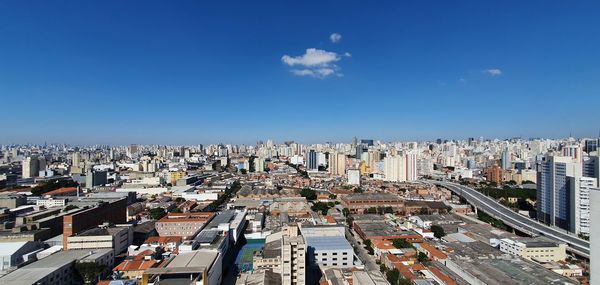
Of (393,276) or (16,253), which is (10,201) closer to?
(16,253)

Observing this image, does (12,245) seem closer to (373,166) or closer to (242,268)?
(242,268)

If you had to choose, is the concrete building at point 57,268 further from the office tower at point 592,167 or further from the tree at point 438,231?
the office tower at point 592,167

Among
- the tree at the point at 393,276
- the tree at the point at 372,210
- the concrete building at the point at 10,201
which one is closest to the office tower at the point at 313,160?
the tree at the point at 372,210

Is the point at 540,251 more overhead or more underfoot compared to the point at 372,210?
more overhead

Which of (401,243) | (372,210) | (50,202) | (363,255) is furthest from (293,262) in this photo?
(50,202)

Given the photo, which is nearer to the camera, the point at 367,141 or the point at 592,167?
the point at 592,167

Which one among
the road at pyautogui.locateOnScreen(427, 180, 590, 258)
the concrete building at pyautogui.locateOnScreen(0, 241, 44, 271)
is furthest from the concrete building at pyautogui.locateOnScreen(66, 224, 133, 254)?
the road at pyautogui.locateOnScreen(427, 180, 590, 258)
